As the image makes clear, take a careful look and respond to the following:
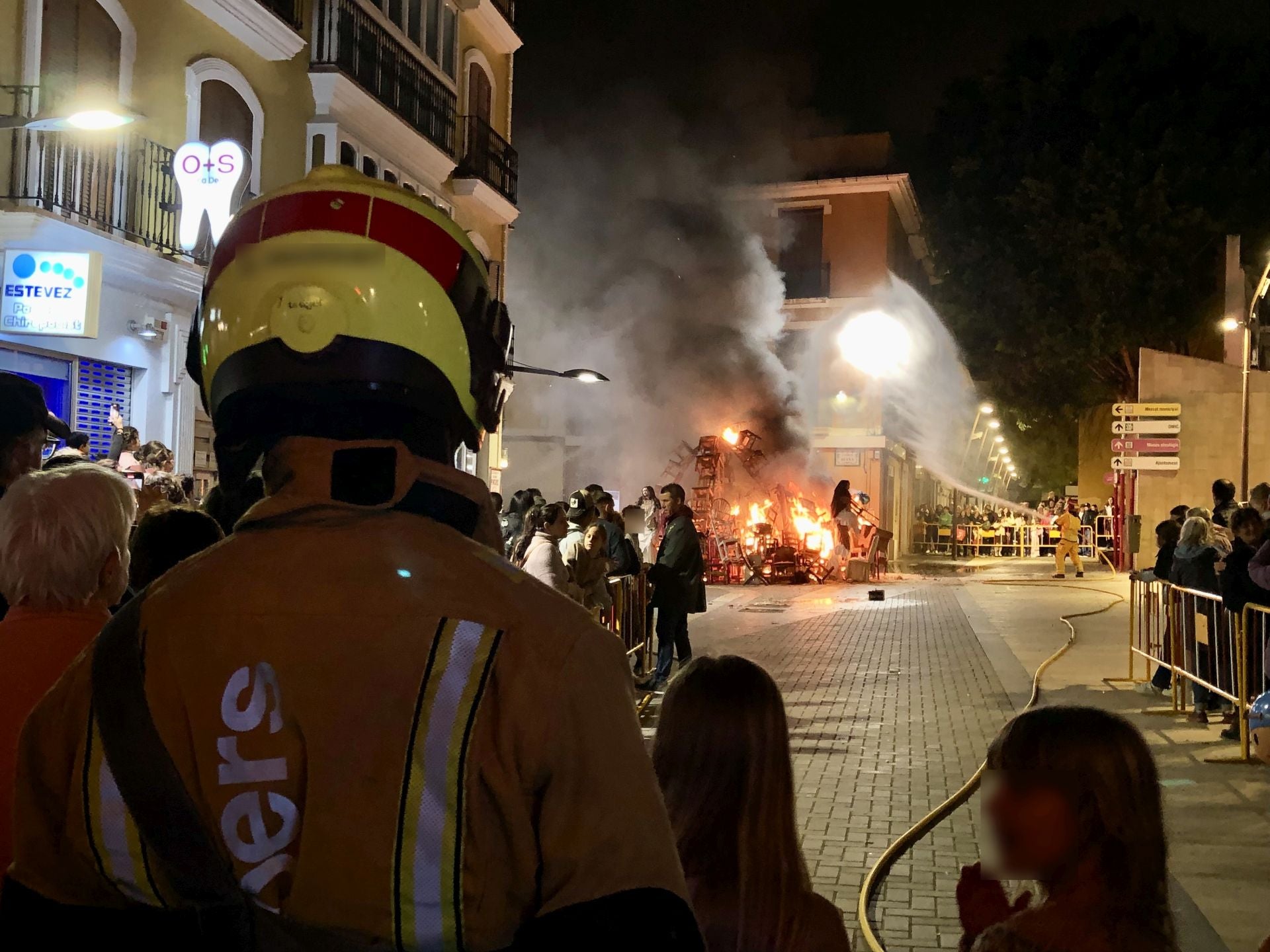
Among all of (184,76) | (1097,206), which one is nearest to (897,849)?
(184,76)

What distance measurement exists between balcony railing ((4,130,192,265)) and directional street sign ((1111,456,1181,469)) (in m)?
16.6

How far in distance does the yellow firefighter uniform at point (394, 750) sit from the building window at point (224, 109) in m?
12.6

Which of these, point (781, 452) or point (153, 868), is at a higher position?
point (781, 452)

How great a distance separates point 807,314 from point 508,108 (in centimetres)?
1146

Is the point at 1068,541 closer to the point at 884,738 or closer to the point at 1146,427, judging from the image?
the point at 1146,427

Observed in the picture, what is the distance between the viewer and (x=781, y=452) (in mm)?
29078

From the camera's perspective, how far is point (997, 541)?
35.7 metres

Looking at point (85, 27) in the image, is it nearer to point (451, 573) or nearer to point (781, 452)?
point (451, 573)

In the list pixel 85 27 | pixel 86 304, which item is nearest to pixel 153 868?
pixel 86 304

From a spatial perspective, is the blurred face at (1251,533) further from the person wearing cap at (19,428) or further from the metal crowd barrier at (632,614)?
the person wearing cap at (19,428)

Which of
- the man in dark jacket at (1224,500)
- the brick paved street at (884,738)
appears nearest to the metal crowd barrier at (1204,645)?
the brick paved street at (884,738)

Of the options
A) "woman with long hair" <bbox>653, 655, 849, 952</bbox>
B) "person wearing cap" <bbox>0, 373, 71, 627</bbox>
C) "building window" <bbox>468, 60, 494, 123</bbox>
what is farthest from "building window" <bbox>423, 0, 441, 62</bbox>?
"woman with long hair" <bbox>653, 655, 849, 952</bbox>

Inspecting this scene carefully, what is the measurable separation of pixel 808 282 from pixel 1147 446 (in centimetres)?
1215

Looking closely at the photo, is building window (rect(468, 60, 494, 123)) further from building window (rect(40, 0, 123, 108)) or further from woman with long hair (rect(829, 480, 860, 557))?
woman with long hair (rect(829, 480, 860, 557))
